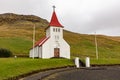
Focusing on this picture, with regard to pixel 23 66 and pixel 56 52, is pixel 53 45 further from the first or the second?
pixel 23 66

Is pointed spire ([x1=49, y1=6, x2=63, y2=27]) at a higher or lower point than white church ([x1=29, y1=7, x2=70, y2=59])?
higher

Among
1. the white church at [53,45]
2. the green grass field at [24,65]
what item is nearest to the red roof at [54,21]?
the white church at [53,45]

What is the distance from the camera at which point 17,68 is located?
129 ft

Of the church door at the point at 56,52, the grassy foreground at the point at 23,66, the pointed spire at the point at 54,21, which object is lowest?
the grassy foreground at the point at 23,66

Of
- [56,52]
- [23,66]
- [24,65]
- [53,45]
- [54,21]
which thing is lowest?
[23,66]

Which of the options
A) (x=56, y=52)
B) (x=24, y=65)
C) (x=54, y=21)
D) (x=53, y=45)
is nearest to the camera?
(x=24, y=65)

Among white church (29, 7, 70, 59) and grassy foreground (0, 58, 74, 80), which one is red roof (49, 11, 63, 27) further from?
grassy foreground (0, 58, 74, 80)

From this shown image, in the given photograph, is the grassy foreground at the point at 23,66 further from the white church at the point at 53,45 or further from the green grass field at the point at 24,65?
the white church at the point at 53,45

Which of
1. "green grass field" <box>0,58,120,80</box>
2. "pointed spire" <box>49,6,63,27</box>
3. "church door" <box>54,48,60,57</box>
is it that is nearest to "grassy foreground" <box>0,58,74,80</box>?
"green grass field" <box>0,58,120,80</box>

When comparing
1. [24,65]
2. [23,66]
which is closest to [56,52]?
[24,65]

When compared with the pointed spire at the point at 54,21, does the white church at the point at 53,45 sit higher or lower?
lower

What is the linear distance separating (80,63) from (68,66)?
20.2ft

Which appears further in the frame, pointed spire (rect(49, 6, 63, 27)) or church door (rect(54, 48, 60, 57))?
pointed spire (rect(49, 6, 63, 27))

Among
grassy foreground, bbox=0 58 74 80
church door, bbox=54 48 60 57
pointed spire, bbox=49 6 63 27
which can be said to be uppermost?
pointed spire, bbox=49 6 63 27
